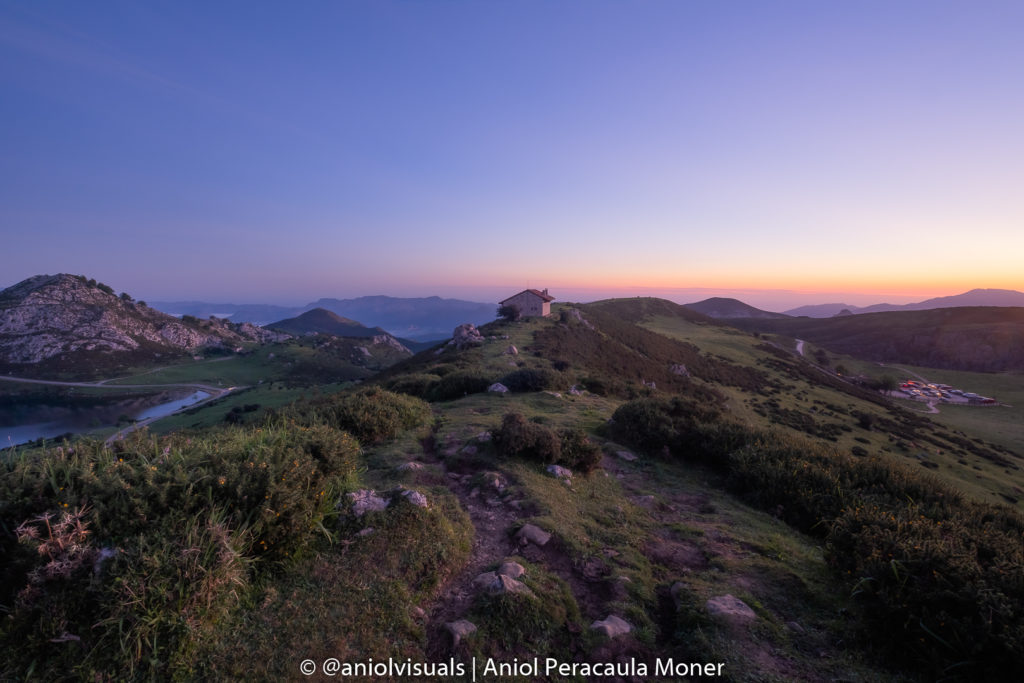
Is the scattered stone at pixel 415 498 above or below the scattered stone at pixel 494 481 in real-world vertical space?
above

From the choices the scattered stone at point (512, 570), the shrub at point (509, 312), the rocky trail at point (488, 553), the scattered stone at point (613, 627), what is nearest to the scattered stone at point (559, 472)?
the rocky trail at point (488, 553)

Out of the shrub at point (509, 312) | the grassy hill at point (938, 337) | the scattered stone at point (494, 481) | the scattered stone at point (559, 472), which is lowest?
the grassy hill at point (938, 337)

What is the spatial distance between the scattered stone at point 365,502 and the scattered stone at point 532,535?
210 cm

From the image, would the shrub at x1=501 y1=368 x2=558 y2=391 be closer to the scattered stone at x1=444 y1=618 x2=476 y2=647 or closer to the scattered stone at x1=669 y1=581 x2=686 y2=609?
the scattered stone at x1=669 y1=581 x2=686 y2=609

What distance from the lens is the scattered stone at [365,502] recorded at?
5.52 m

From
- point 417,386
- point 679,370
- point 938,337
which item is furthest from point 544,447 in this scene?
point 938,337

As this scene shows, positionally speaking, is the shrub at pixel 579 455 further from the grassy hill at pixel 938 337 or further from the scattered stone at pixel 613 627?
the grassy hill at pixel 938 337

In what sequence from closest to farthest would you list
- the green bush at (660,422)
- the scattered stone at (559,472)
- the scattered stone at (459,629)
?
the scattered stone at (459,629)
the scattered stone at (559,472)
the green bush at (660,422)

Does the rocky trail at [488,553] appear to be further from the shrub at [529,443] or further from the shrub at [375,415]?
the shrub at [375,415]

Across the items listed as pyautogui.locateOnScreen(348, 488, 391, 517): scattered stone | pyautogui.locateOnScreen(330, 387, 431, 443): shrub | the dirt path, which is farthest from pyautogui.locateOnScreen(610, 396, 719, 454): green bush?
pyautogui.locateOnScreen(348, 488, 391, 517): scattered stone

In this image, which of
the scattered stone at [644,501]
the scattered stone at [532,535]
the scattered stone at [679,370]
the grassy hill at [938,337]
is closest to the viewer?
the scattered stone at [532,535]

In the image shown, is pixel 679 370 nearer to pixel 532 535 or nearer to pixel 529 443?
pixel 529 443

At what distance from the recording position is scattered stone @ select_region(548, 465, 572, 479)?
877 centimetres

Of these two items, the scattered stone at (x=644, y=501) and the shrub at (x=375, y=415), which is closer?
the scattered stone at (x=644, y=501)
